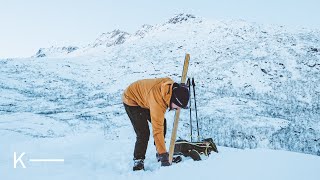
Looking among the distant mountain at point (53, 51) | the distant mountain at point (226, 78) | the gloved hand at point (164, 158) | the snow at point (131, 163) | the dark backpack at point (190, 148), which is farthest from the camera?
the distant mountain at point (53, 51)

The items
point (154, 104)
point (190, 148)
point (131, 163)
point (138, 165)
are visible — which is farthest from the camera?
point (190, 148)

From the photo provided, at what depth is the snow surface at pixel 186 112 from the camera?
4.53 meters

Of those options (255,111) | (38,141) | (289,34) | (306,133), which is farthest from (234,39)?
(38,141)

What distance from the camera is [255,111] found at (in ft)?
44.3

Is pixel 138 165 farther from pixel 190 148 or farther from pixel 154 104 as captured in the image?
pixel 154 104

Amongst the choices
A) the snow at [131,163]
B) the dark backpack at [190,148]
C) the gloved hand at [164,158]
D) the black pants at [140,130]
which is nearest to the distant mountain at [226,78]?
the dark backpack at [190,148]

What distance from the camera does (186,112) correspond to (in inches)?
517

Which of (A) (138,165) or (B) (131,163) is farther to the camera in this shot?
(B) (131,163)

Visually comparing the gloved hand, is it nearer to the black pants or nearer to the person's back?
the person's back

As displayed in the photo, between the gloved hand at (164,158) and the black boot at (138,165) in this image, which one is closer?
the gloved hand at (164,158)

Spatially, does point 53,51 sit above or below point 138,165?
above

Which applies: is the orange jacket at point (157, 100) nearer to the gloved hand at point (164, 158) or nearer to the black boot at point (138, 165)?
the gloved hand at point (164, 158)

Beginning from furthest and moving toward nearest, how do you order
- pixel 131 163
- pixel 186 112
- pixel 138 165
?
pixel 186 112 < pixel 131 163 < pixel 138 165

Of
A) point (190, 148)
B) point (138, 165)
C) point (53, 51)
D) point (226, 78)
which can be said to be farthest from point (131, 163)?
point (53, 51)
